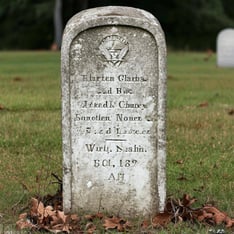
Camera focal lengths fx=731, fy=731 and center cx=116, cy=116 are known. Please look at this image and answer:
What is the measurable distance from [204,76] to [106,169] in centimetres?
1218

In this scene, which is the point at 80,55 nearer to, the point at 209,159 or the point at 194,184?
the point at 194,184

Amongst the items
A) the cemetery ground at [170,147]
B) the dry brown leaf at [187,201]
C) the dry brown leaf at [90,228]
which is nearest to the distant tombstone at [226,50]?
the cemetery ground at [170,147]

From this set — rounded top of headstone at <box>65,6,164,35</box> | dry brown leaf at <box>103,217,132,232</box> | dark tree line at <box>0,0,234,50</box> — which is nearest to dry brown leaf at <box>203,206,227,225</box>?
dry brown leaf at <box>103,217,132,232</box>

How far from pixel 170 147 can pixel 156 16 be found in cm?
3736

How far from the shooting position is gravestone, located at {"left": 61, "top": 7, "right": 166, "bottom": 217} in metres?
5.45

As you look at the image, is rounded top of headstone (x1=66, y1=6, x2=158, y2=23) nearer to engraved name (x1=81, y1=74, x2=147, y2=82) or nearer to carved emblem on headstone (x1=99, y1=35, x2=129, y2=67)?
carved emblem on headstone (x1=99, y1=35, x2=129, y2=67)

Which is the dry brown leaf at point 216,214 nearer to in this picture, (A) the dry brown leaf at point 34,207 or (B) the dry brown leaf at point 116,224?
(B) the dry brown leaf at point 116,224

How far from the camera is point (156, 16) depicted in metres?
45.0

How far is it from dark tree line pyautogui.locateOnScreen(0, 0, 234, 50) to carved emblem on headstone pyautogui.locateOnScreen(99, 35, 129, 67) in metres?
37.4

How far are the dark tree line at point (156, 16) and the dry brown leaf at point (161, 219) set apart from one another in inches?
1475

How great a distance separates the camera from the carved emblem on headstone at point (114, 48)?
545 centimetres

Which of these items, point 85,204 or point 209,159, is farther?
point 209,159

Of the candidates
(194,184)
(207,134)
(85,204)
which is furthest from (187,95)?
(85,204)

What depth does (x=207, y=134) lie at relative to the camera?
8.98 meters
